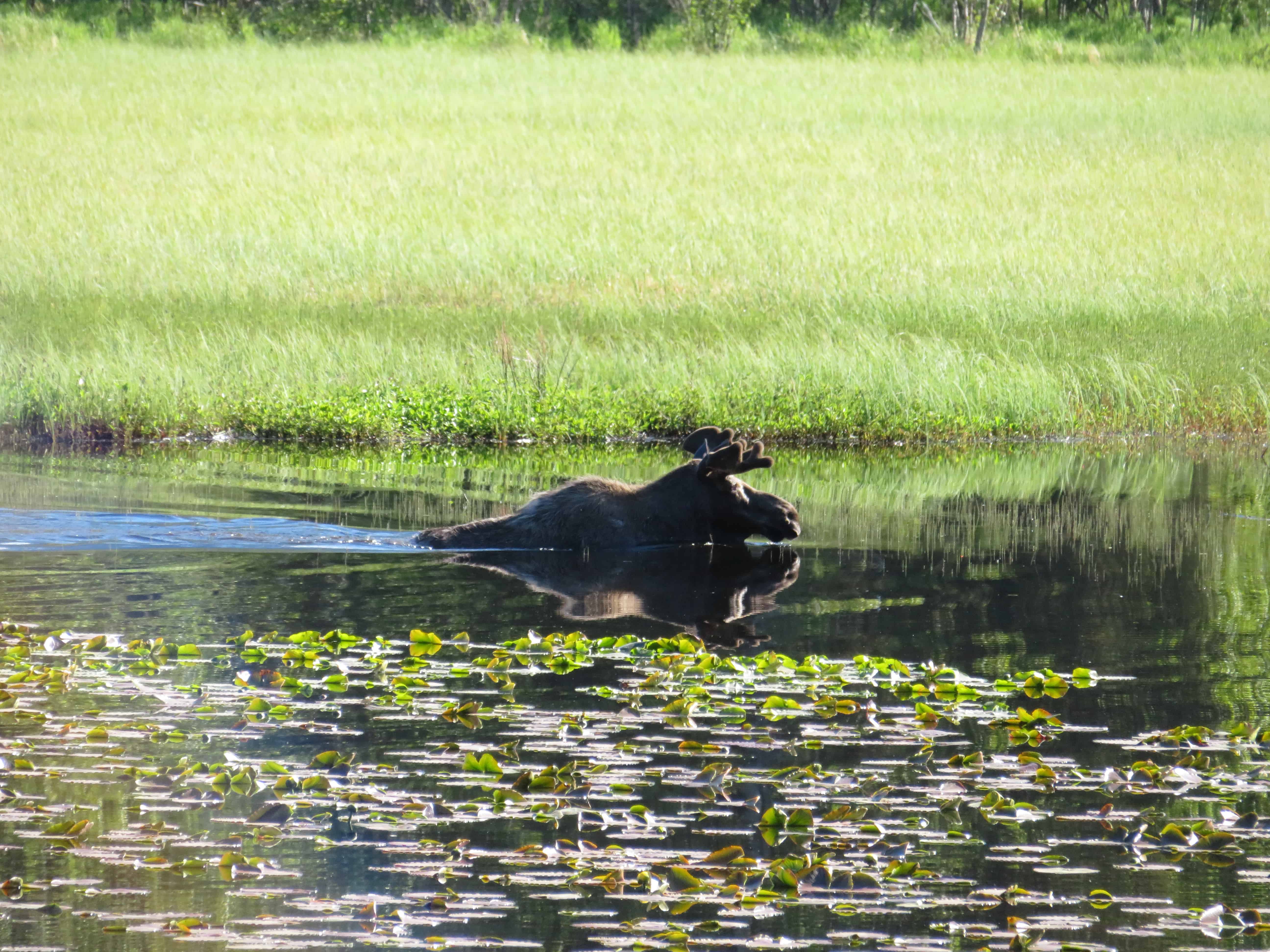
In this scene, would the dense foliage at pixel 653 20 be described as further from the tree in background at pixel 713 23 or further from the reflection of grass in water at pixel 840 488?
the reflection of grass in water at pixel 840 488

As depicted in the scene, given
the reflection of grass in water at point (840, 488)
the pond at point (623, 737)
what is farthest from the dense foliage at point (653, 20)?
the pond at point (623, 737)

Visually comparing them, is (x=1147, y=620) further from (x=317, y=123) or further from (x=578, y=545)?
(x=317, y=123)

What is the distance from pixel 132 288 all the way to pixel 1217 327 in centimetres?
1472

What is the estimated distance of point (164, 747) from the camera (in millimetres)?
6488

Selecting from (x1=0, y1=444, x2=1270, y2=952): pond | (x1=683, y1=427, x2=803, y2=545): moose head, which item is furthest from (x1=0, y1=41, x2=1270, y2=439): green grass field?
(x1=683, y1=427, x2=803, y2=545): moose head

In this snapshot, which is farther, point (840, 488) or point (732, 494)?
point (840, 488)

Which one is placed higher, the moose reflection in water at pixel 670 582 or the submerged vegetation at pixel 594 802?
the submerged vegetation at pixel 594 802

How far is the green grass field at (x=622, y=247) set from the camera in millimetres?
17125

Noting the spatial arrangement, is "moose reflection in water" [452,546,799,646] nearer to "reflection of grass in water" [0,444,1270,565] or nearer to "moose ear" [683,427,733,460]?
"moose ear" [683,427,733,460]

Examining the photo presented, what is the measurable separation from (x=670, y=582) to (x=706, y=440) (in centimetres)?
115

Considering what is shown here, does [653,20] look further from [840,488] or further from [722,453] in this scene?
[722,453]

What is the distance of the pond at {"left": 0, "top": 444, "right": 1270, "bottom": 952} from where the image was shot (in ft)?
16.7

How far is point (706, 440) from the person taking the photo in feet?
36.3

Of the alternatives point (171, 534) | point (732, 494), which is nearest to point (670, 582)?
point (732, 494)
